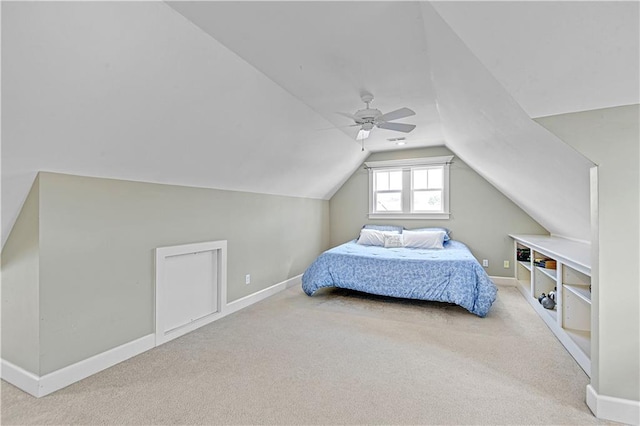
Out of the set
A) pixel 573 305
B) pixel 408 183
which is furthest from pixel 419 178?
pixel 573 305

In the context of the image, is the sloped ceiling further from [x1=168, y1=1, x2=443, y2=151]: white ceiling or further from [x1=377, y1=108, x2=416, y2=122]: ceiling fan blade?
[x1=377, y1=108, x2=416, y2=122]: ceiling fan blade

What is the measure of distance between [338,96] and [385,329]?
2.40 meters

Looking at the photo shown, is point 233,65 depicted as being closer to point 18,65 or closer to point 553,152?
point 18,65

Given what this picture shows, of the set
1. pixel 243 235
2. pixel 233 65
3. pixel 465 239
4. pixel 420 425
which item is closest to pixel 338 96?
pixel 233 65

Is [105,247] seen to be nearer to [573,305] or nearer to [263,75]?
[263,75]

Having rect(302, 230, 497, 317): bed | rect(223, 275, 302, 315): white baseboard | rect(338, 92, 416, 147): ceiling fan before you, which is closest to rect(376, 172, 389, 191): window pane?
rect(302, 230, 497, 317): bed

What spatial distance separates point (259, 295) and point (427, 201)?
3.49 metres

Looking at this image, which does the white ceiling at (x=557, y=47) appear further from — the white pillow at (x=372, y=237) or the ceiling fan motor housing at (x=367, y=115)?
the white pillow at (x=372, y=237)

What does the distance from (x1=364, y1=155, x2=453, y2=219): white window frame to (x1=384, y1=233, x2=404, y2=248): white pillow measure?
0.85 m

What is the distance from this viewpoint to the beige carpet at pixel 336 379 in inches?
71.9

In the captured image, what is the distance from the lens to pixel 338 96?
295cm

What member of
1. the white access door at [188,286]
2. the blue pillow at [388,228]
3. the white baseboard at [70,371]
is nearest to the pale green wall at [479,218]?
the blue pillow at [388,228]

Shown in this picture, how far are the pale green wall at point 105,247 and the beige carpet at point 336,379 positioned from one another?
33cm

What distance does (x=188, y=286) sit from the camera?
3156 mm
